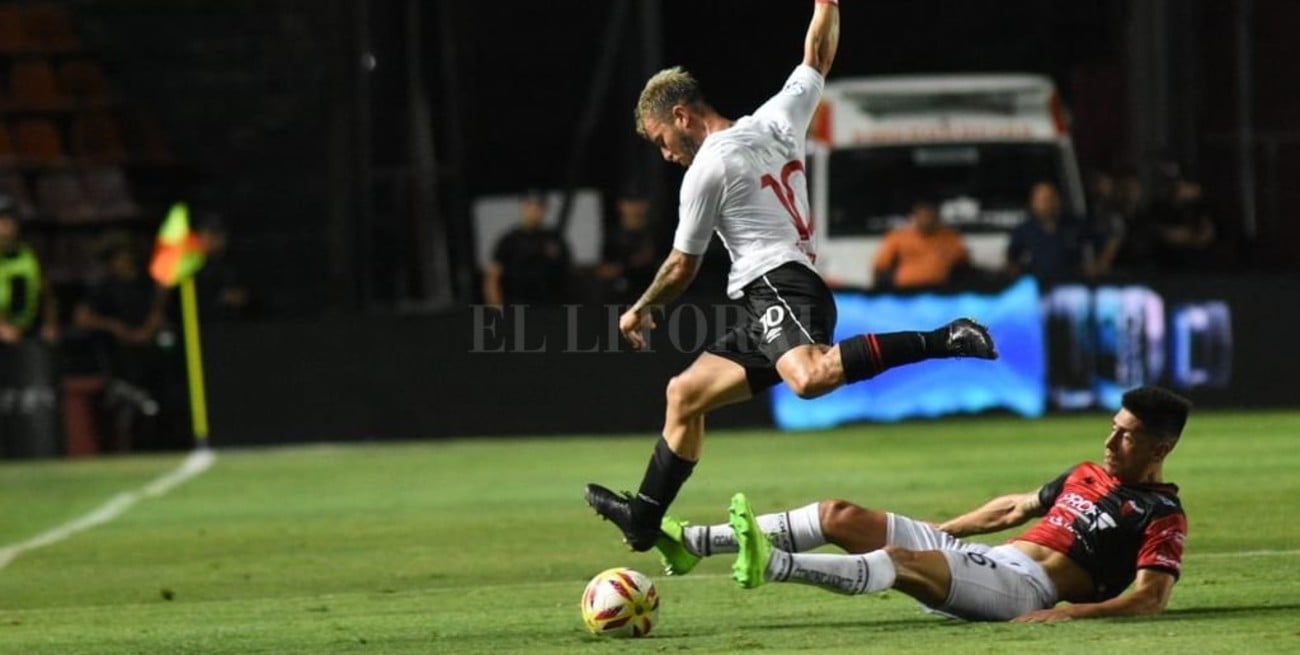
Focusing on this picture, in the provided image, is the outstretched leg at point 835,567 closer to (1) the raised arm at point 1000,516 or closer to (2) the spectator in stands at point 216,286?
(1) the raised arm at point 1000,516

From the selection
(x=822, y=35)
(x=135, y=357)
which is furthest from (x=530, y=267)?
(x=822, y=35)

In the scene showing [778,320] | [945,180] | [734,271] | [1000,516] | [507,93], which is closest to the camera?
[1000,516]

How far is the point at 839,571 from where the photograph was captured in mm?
8773

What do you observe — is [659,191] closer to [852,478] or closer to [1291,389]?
[1291,389]

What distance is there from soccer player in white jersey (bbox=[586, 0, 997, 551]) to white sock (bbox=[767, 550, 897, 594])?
→ 136 cm

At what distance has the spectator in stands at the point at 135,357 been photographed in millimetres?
21984

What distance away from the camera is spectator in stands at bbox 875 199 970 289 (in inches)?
847

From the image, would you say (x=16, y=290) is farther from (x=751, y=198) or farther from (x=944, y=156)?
(x=751, y=198)

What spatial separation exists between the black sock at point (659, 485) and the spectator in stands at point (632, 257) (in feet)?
36.1

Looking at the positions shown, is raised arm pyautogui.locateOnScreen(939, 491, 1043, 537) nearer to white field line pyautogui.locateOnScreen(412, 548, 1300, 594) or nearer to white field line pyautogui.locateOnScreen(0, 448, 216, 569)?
white field line pyautogui.locateOnScreen(412, 548, 1300, 594)

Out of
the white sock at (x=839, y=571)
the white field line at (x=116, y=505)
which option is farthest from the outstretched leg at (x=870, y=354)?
the white field line at (x=116, y=505)

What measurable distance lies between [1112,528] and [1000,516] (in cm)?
57

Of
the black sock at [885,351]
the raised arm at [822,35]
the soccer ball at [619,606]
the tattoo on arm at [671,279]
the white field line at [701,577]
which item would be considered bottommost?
the white field line at [701,577]

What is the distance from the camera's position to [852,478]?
16750mm
